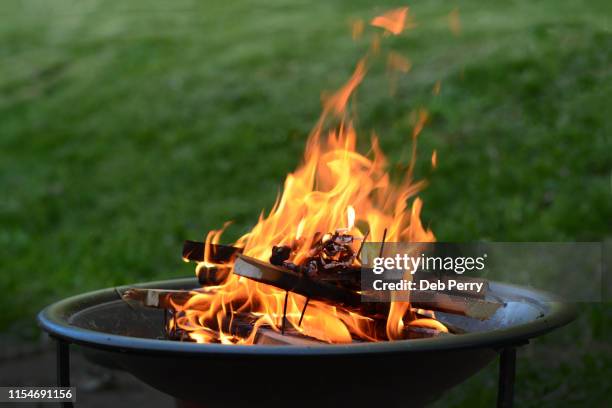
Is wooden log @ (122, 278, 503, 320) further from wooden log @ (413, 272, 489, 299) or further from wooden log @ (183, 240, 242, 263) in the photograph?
wooden log @ (183, 240, 242, 263)

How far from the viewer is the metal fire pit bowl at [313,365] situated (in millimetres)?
2121

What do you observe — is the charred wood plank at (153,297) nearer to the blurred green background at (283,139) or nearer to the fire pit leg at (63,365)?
the fire pit leg at (63,365)

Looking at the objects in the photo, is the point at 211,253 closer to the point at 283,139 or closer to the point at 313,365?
the point at 313,365

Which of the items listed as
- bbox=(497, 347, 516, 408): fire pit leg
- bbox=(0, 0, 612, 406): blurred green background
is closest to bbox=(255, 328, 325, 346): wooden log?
bbox=(497, 347, 516, 408): fire pit leg

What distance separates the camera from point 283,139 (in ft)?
23.6

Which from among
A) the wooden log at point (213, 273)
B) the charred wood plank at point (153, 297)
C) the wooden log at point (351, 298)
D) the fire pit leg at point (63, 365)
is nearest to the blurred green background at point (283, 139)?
the wooden log at point (351, 298)

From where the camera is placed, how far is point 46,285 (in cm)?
615

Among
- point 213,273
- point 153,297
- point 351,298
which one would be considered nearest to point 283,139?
point 213,273

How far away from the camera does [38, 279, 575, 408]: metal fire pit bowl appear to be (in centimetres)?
212

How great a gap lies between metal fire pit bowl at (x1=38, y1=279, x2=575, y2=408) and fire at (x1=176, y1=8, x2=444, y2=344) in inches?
8.6

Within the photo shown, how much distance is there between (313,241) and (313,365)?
622mm

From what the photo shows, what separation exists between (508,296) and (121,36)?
8.57 meters

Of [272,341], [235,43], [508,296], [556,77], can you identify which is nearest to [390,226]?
[508,296]

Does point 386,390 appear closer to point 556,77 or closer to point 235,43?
point 556,77
